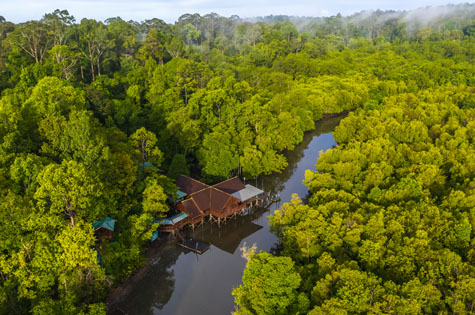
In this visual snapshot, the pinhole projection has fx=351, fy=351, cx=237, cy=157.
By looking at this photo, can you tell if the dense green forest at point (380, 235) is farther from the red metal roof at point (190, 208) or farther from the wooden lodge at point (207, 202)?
the red metal roof at point (190, 208)

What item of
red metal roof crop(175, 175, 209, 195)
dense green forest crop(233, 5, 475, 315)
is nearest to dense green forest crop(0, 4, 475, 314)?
dense green forest crop(233, 5, 475, 315)

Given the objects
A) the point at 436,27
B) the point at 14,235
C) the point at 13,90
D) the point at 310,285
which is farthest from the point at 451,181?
the point at 436,27

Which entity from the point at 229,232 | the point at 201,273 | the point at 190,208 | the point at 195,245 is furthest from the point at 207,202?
the point at 201,273

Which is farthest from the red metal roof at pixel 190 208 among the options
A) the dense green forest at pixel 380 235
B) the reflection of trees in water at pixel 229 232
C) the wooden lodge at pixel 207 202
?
the dense green forest at pixel 380 235

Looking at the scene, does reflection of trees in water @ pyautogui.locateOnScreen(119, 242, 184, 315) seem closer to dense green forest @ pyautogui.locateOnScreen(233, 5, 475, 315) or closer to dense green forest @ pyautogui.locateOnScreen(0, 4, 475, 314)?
dense green forest @ pyautogui.locateOnScreen(0, 4, 475, 314)

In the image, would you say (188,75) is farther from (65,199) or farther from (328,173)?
(65,199)

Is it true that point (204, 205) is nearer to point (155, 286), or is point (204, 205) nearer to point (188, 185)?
point (188, 185)
